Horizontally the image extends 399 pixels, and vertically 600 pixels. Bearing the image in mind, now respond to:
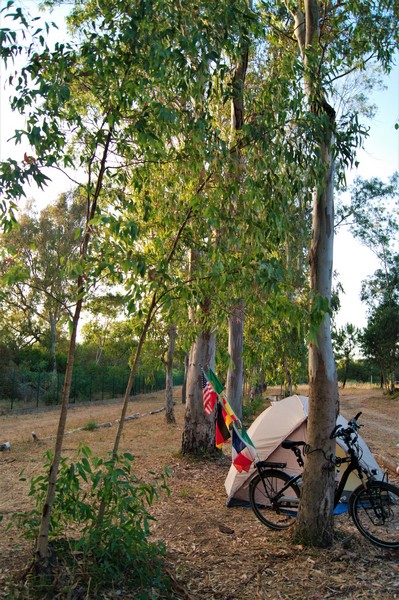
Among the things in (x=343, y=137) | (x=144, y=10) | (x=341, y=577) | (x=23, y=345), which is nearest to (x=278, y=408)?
(x=341, y=577)

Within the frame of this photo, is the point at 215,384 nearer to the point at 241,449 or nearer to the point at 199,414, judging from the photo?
the point at 241,449

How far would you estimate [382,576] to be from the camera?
202 inches

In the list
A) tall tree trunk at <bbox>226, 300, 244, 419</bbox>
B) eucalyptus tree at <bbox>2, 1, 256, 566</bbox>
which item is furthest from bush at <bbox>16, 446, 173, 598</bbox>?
tall tree trunk at <bbox>226, 300, 244, 419</bbox>

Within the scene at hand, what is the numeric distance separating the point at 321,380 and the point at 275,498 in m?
1.72

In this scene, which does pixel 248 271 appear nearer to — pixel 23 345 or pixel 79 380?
pixel 79 380

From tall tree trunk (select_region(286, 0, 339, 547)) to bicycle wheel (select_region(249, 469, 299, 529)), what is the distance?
2.26 ft

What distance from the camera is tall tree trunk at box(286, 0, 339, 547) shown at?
5750 millimetres

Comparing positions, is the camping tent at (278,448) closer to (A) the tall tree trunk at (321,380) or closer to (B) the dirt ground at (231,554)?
(B) the dirt ground at (231,554)

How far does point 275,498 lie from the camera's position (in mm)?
6566

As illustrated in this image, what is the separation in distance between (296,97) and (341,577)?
4678 mm

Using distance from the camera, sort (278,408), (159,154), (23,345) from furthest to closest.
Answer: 1. (23,345)
2. (278,408)
3. (159,154)

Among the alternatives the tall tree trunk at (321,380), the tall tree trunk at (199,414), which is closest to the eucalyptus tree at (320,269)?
the tall tree trunk at (321,380)

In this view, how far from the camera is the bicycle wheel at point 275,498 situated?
6.54 meters

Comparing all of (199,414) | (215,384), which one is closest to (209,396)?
(215,384)
